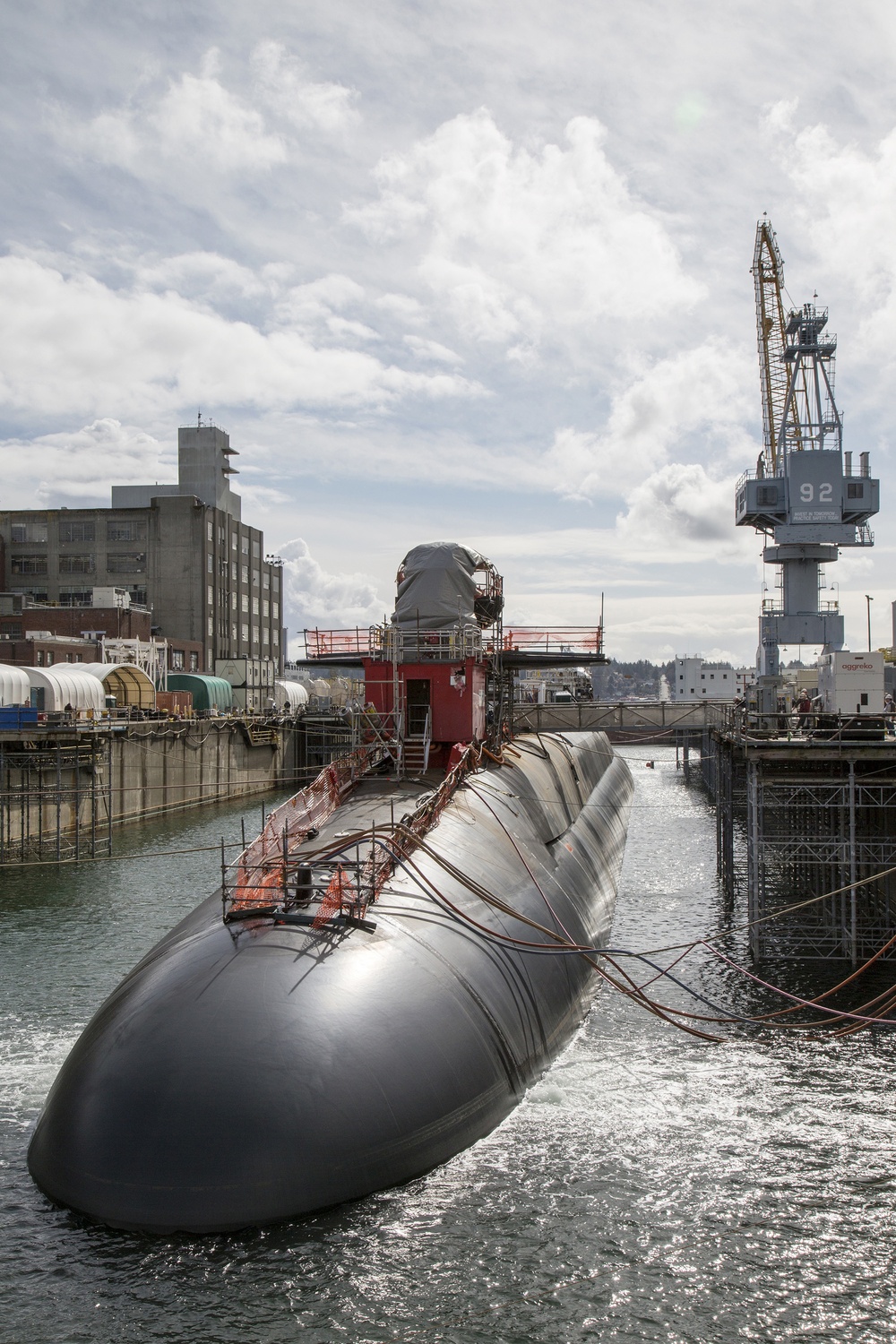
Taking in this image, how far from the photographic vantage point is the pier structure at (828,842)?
961 inches

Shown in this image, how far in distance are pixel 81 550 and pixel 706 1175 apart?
88835mm

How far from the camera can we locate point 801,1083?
1773 cm

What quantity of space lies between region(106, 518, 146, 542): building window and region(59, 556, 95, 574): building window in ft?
9.13

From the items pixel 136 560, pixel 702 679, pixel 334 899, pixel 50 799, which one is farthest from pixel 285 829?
pixel 702 679

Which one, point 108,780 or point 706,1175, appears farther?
point 108,780

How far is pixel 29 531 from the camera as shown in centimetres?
9312

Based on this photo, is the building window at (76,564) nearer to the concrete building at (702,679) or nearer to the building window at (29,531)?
the building window at (29,531)

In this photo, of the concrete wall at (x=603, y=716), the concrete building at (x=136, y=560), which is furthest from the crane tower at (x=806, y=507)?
the concrete building at (x=136, y=560)

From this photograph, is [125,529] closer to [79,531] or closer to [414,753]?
[79,531]

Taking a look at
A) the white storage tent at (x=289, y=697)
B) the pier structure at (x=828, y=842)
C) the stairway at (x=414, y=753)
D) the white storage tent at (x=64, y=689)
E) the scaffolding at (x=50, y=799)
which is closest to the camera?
the pier structure at (x=828, y=842)

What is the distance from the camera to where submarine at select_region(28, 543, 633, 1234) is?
39.0 feet

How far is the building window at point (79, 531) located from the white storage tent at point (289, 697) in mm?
22955

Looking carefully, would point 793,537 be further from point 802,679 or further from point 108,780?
point 108,780

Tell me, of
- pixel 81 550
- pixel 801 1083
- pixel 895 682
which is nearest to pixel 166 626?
pixel 81 550
